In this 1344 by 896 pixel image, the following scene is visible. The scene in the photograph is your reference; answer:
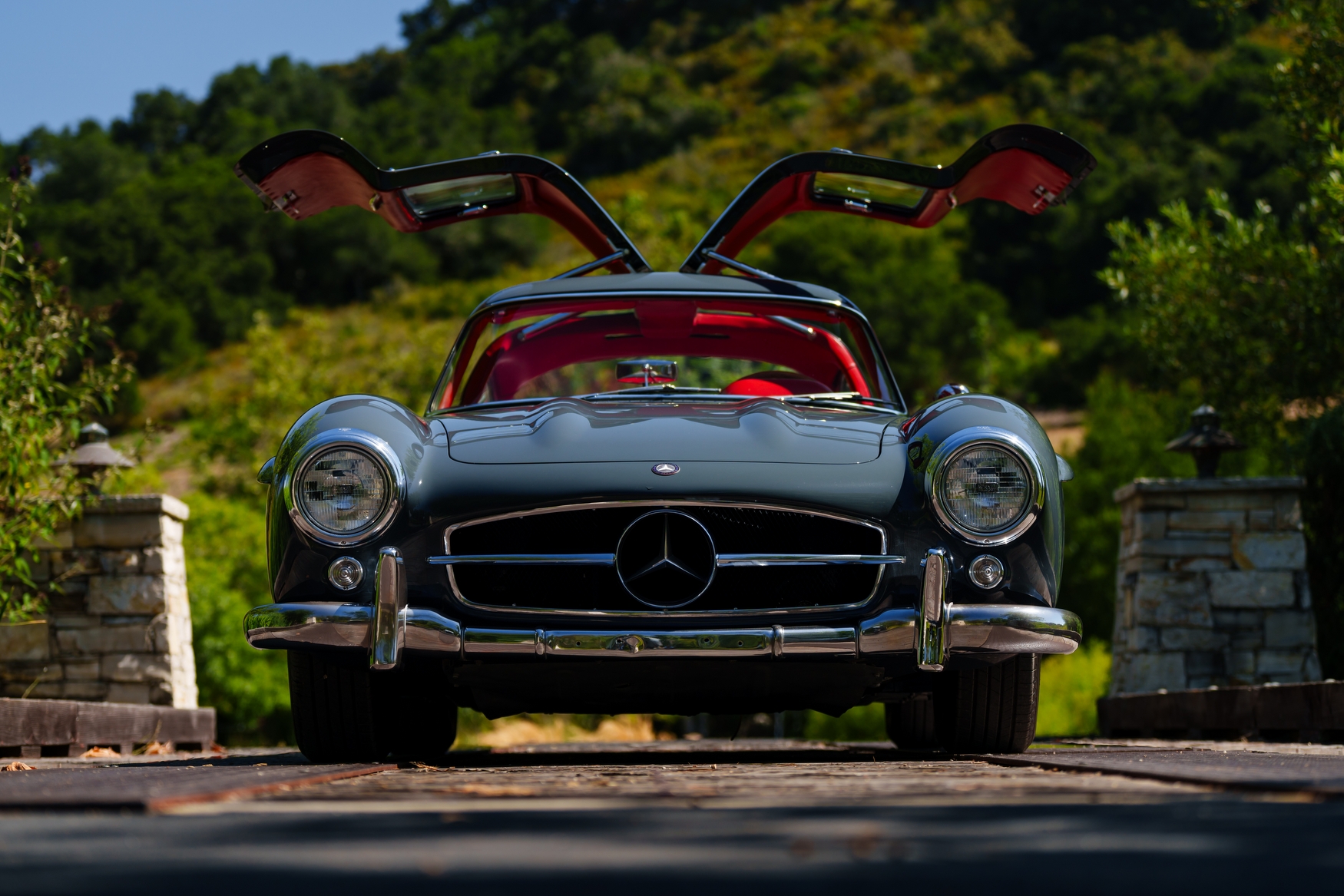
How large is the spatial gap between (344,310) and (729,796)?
69.1 m

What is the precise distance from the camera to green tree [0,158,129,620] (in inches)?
280

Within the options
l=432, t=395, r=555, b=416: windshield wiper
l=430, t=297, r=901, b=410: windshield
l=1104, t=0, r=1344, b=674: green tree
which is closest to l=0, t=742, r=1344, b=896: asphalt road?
l=432, t=395, r=555, b=416: windshield wiper

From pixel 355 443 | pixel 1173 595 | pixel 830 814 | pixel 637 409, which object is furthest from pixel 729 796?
pixel 1173 595

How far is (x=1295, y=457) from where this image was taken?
10172 millimetres

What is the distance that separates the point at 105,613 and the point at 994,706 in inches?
226

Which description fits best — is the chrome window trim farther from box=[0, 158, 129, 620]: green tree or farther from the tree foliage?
the tree foliage

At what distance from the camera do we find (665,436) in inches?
149

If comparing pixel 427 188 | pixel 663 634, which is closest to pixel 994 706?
pixel 663 634

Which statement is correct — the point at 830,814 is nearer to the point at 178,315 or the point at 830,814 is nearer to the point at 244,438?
the point at 244,438

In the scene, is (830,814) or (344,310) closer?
(830,814)

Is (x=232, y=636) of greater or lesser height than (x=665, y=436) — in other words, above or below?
below

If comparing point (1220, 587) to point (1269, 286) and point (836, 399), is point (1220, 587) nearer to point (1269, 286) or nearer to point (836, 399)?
point (1269, 286)

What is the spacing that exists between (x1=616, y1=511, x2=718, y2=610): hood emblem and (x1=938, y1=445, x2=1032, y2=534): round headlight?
63 cm

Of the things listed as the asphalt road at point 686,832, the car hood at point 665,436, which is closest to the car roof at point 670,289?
the car hood at point 665,436
